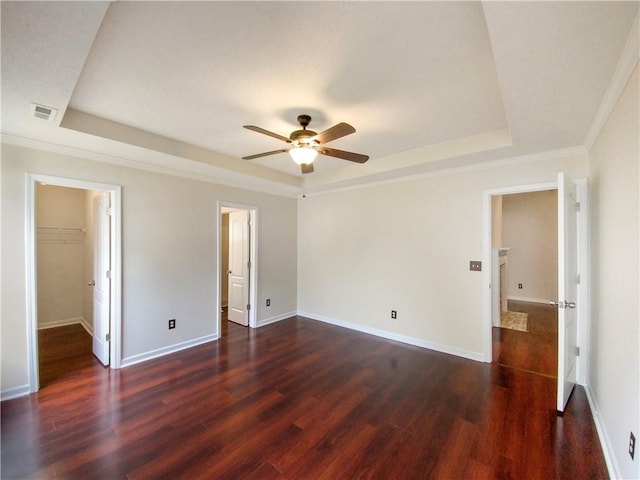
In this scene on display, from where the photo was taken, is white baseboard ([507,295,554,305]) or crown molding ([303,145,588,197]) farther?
white baseboard ([507,295,554,305])

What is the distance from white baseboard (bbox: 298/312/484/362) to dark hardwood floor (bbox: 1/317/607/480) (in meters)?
0.16

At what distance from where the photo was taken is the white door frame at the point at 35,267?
2629mm

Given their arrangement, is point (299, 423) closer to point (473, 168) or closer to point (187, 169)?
point (187, 169)

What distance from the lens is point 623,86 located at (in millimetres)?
1627

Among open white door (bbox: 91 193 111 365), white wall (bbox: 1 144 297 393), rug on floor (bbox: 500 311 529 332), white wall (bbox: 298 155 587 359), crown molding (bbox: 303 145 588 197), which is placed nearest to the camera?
white wall (bbox: 1 144 297 393)

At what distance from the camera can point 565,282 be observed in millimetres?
2295

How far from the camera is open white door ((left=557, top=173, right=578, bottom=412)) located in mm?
2268

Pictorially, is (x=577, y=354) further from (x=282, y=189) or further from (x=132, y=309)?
(x=132, y=309)

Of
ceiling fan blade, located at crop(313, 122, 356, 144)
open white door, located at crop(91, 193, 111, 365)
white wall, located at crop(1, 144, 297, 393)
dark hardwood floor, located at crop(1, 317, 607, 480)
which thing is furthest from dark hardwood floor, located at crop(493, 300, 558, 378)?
open white door, located at crop(91, 193, 111, 365)

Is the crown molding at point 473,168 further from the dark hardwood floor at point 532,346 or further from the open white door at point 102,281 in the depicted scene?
the open white door at point 102,281

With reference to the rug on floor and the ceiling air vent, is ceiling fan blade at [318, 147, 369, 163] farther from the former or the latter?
the rug on floor

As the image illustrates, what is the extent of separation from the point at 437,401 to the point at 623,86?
2692 millimetres

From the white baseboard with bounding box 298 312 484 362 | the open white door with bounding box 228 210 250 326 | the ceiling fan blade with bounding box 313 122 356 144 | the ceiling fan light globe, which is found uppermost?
the ceiling fan blade with bounding box 313 122 356 144

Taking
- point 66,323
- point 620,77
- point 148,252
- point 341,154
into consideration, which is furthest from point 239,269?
point 620,77
